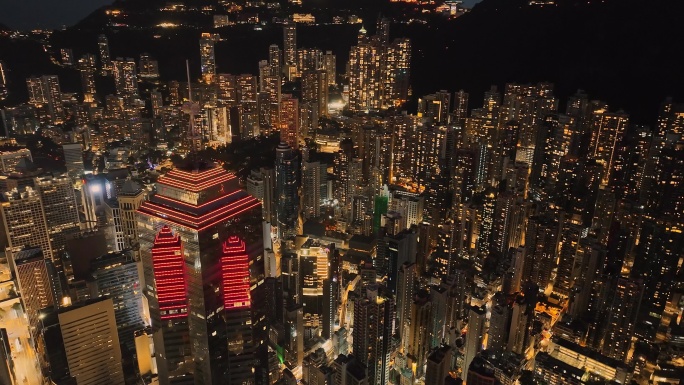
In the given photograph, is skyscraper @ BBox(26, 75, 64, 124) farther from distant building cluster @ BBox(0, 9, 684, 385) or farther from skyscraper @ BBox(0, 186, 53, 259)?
skyscraper @ BBox(0, 186, 53, 259)

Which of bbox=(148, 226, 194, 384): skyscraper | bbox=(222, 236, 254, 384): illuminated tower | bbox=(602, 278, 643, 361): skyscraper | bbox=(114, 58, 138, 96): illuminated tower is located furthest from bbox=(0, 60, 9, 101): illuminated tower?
bbox=(602, 278, 643, 361): skyscraper

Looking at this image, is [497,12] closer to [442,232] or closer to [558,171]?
[558,171]

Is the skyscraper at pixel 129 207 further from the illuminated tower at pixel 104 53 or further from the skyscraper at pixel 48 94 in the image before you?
the illuminated tower at pixel 104 53

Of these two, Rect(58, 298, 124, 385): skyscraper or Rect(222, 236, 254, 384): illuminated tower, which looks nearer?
Rect(222, 236, 254, 384): illuminated tower

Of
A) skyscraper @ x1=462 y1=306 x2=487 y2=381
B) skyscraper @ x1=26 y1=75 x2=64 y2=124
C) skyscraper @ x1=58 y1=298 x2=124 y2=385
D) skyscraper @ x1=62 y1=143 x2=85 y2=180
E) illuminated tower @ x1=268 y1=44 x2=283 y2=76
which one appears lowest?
skyscraper @ x1=462 y1=306 x2=487 y2=381

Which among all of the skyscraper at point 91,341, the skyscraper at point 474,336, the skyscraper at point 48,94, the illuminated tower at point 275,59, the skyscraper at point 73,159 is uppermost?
the illuminated tower at point 275,59

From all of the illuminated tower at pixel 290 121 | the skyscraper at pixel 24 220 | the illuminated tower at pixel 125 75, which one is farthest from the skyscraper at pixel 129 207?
the illuminated tower at pixel 125 75

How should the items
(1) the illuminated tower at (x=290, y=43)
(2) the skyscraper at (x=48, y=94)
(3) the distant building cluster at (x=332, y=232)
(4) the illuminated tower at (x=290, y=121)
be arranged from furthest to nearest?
(1) the illuminated tower at (x=290, y=43) → (4) the illuminated tower at (x=290, y=121) → (2) the skyscraper at (x=48, y=94) → (3) the distant building cluster at (x=332, y=232)
